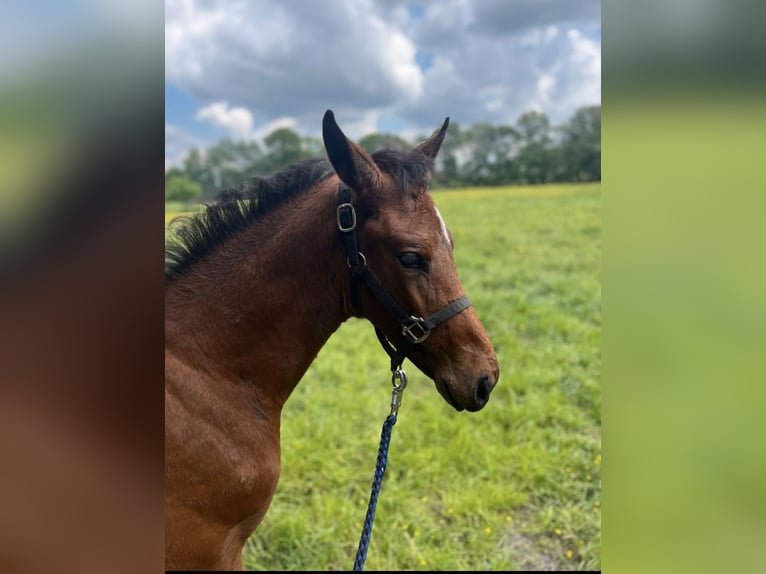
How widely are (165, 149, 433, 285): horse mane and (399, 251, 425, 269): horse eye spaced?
343 mm

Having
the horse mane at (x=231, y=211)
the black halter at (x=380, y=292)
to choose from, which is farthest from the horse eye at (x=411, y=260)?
the horse mane at (x=231, y=211)

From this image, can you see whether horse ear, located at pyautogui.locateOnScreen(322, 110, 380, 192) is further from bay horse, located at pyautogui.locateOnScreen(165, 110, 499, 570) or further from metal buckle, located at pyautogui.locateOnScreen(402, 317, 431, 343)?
metal buckle, located at pyautogui.locateOnScreen(402, 317, 431, 343)

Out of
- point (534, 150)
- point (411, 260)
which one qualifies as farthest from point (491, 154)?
point (411, 260)

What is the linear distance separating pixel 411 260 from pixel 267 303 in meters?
0.57

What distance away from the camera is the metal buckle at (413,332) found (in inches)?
67.5

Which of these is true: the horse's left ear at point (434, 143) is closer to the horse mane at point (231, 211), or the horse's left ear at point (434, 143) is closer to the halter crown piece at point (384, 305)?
the horse mane at point (231, 211)

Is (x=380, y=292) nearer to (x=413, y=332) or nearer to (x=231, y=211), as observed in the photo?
(x=413, y=332)

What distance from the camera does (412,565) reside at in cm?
329

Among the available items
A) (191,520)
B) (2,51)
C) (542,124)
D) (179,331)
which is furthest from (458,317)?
(542,124)

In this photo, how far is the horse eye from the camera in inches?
66.4

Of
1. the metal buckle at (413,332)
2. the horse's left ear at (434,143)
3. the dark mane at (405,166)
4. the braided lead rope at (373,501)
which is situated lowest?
the braided lead rope at (373,501)

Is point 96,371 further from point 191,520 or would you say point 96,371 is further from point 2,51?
point 191,520

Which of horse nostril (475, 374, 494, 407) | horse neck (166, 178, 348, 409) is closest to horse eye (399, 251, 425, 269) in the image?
horse neck (166, 178, 348, 409)

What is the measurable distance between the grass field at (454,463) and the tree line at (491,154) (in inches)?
104
